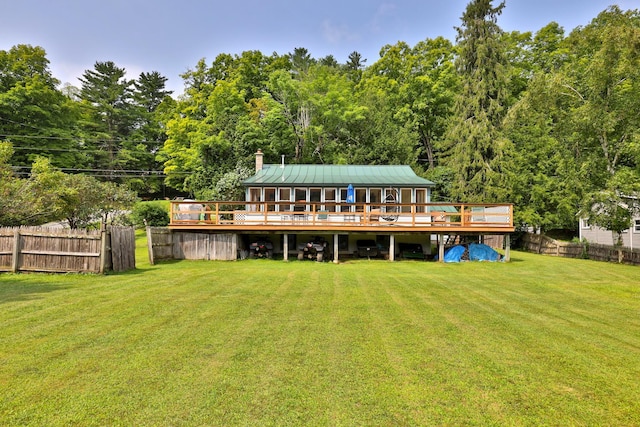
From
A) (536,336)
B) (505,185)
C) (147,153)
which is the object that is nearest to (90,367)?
(536,336)

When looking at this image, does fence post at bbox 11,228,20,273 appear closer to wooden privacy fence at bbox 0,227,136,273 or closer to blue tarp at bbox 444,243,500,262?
wooden privacy fence at bbox 0,227,136,273

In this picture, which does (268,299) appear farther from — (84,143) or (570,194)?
(84,143)

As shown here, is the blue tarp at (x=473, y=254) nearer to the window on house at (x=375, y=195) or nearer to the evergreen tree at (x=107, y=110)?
the window on house at (x=375, y=195)

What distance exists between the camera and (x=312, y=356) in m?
4.78

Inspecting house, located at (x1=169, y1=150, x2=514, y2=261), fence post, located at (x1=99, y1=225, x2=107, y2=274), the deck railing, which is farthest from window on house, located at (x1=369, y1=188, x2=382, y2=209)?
fence post, located at (x1=99, y1=225, x2=107, y2=274)

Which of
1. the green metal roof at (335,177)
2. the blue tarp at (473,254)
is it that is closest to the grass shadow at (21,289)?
the green metal roof at (335,177)

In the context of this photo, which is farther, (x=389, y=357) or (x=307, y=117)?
(x=307, y=117)

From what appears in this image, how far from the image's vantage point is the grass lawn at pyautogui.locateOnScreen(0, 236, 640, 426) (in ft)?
11.3

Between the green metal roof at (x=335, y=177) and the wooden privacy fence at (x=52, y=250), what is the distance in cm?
1031

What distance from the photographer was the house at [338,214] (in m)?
16.6

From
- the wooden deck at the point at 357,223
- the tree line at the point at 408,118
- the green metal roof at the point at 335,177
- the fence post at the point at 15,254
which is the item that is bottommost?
the fence post at the point at 15,254

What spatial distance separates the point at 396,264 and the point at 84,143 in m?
41.3

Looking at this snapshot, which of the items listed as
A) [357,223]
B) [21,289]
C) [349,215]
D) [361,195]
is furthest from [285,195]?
[21,289]

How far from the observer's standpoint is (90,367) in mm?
4328
